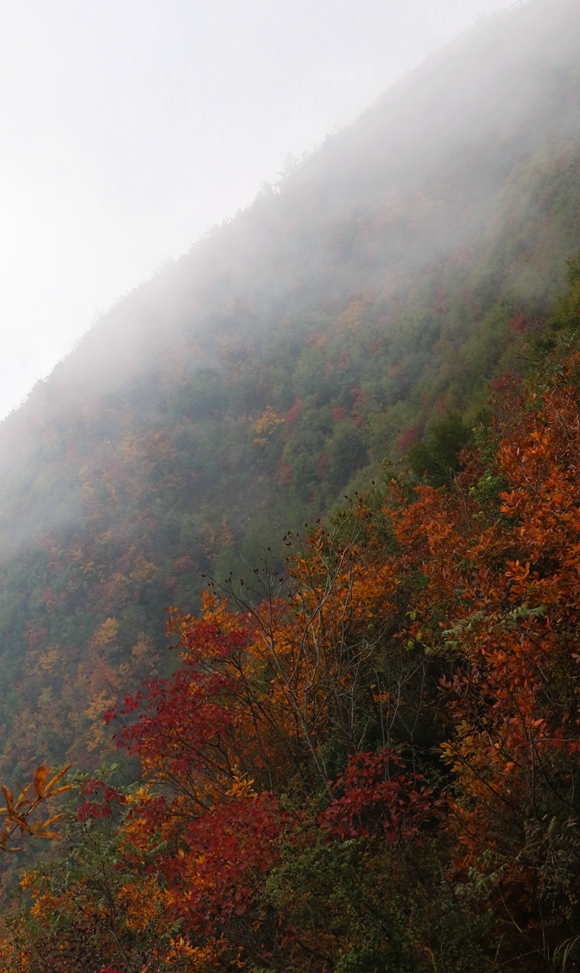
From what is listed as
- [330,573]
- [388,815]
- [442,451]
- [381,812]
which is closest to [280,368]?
[442,451]

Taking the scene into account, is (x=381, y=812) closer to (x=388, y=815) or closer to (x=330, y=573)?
(x=388, y=815)

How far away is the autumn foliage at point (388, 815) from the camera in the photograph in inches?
184

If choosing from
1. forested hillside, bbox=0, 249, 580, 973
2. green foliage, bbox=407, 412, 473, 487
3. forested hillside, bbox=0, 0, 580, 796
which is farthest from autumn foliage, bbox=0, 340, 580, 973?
forested hillside, bbox=0, 0, 580, 796

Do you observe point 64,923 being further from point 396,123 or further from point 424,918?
point 396,123

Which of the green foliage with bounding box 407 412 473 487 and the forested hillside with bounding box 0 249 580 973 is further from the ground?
the forested hillside with bounding box 0 249 580 973

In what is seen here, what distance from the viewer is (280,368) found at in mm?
58500

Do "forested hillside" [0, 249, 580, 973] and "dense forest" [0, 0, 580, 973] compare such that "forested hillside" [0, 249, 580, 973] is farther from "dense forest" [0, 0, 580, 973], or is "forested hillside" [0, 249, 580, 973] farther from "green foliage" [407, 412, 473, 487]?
"green foliage" [407, 412, 473, 487]

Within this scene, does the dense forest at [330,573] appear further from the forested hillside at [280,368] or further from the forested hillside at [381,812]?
the forested hillside at [280,368]

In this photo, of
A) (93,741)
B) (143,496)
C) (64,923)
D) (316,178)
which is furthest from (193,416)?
(64,923)

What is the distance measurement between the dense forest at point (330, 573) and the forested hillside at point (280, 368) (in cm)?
34

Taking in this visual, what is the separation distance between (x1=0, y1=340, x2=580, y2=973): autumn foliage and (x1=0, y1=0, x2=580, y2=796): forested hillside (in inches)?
703

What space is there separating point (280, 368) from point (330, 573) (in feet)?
171

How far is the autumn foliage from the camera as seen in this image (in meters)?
4.67

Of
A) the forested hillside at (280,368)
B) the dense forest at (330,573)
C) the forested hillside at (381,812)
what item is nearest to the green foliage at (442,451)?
the dense forest at (330,573)
